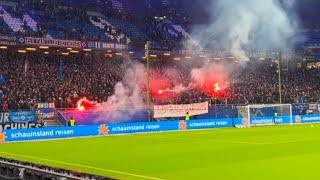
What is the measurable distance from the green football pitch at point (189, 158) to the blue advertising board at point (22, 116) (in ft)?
21.3

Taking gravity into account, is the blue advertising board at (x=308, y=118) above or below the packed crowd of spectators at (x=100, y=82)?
below

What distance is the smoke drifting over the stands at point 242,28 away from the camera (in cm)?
6450

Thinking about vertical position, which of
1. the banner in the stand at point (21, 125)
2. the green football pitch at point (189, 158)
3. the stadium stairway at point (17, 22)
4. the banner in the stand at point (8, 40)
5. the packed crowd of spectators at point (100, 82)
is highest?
the stadium stairway at point (17, 22)

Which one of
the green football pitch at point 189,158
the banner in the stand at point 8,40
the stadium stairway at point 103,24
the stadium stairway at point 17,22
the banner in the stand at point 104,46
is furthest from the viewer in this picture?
the stadium stairway at point 103,24

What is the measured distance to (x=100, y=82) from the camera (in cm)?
4981

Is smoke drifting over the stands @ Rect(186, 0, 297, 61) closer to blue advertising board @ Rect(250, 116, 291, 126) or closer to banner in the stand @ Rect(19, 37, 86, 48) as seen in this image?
blue advertising board @ Rect(250, 116, 291, 126)

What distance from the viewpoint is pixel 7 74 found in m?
44.9

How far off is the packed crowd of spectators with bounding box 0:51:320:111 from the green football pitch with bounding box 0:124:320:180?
12.7 m

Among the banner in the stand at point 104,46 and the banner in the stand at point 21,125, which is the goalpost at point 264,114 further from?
the banner in the stand at point 21,125

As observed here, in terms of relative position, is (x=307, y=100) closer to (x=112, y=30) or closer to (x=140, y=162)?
(x=112, y=30)

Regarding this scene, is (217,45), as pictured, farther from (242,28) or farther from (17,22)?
(17,22)

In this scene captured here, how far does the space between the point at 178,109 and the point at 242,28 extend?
26.5 metres

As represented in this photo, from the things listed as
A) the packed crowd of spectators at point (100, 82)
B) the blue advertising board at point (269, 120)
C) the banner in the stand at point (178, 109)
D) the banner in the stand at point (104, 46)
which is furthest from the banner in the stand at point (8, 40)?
the blue advertising board at point (269, 120)

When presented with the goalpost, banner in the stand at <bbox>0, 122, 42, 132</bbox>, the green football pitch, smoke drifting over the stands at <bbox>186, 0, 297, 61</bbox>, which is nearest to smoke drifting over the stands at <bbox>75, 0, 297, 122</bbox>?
smoke drifting over the stands at <bbox>186, 0, 297, 61</bbox>
